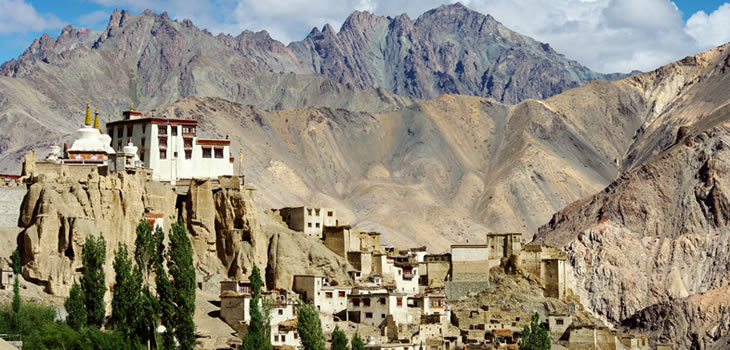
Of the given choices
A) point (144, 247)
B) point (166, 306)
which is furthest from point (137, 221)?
point (166, 306)

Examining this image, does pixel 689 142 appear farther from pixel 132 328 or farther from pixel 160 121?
pixel 132 328

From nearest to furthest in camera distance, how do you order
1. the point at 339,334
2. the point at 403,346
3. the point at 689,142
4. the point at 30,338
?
the point at 30,338 → the point at 339,334 → the point at 403,346 → the point at 689,142

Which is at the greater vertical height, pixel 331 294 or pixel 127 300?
pixel 331 294

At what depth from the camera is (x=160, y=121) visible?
9381cm

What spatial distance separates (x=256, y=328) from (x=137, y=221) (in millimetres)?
14958

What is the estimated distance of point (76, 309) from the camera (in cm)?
6794

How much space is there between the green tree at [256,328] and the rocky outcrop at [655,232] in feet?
281

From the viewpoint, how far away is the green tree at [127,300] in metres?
67.2

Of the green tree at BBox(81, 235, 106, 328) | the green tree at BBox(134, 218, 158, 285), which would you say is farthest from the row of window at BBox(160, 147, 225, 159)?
the green tree at BBox(81, 235, 106, 328)

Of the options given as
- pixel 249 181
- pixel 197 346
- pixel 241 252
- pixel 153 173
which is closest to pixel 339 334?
pixel 197 346

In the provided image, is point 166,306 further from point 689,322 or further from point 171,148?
point 689,322

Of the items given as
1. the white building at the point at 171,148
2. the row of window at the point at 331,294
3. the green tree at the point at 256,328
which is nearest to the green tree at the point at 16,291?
the green tree at the point at 256,328

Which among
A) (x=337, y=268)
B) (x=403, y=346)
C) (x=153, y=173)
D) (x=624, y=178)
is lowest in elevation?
(x=403, y=346)

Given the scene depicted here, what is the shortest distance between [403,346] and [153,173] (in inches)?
974
